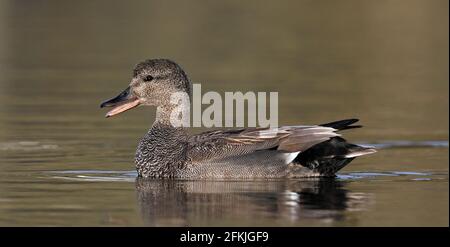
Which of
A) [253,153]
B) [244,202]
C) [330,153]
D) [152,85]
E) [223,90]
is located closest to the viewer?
[244,202]

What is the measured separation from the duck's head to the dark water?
2.77ft

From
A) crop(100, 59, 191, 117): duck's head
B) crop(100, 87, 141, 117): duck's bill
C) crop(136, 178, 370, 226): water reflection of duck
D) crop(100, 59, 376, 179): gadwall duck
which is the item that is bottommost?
crop(136, 178, 370, 226): water reflection of duck

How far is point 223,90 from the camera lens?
2102 cm

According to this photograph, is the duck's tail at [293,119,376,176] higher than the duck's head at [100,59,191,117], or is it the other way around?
the duck's head at [100,59,191,117]

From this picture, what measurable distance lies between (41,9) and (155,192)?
3206 centimetres

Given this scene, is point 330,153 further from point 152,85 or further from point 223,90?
point 223,90

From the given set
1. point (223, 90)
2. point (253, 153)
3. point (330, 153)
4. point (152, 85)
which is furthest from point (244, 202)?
point (223, 90)

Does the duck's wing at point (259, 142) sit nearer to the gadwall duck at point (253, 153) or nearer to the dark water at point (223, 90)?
the gadwall duck at point (253, 153)

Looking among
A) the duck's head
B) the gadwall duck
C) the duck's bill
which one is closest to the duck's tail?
the gadwall duck

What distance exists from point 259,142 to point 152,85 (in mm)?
1728

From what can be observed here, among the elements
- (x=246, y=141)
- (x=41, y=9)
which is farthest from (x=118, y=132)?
(x=41, y=9)

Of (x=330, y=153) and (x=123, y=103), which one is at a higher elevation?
(x=123, y=103)

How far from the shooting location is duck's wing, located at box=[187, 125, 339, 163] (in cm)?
1273

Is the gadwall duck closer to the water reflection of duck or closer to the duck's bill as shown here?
the water reflection of duck
